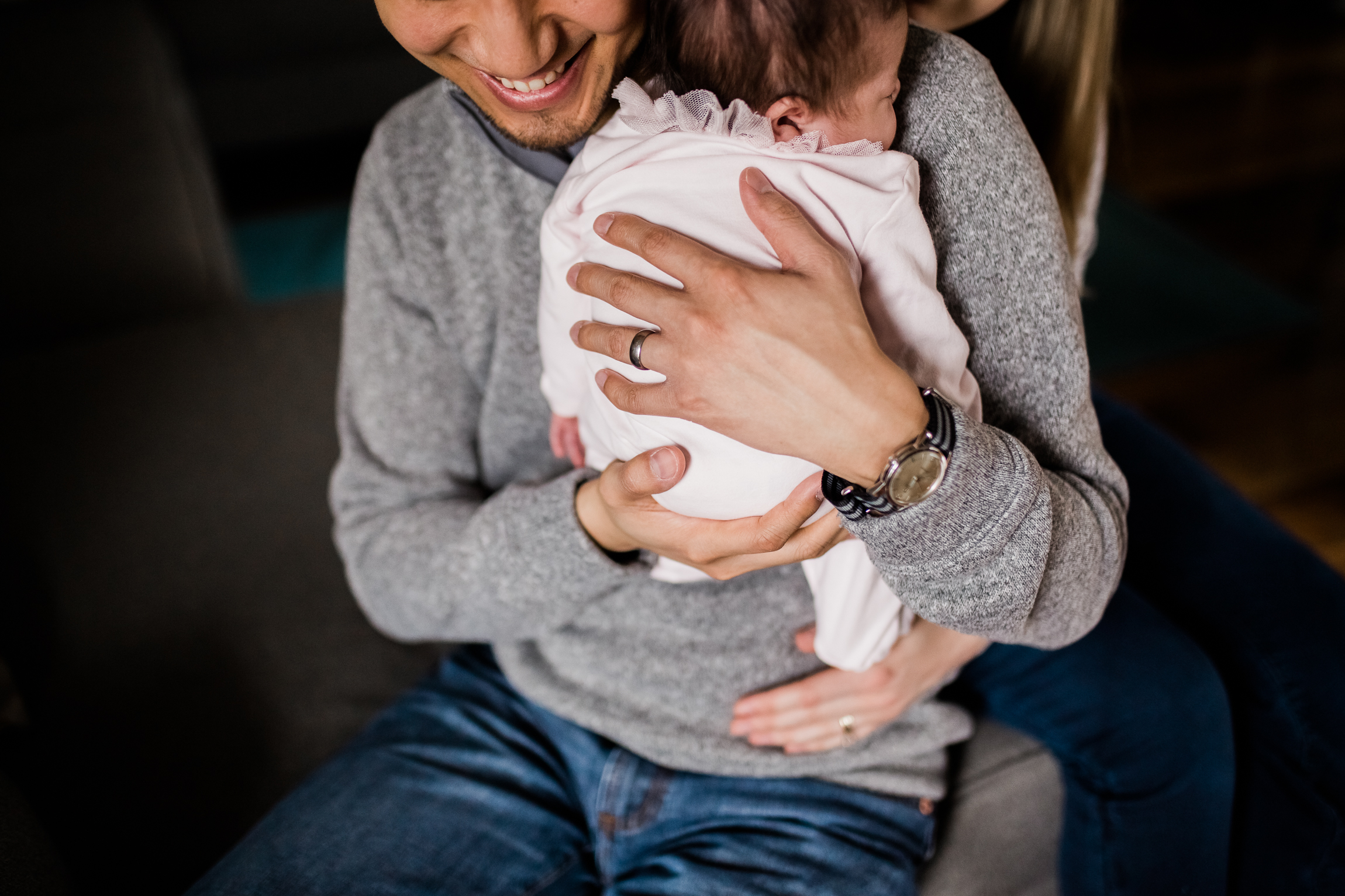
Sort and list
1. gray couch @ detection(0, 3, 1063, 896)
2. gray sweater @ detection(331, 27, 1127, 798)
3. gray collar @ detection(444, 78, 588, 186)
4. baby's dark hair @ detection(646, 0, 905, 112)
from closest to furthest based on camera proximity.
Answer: baby's dark hair @ detection(646, 0, 905, 112) < gray sweater @ detection(331, 27, 1127, 798) < gray collar @ detection(444, 78, 588, 186) < gray couch @ detection(0, 3, 1063, 896)

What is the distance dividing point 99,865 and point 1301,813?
122 cm

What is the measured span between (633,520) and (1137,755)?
22.2 inches

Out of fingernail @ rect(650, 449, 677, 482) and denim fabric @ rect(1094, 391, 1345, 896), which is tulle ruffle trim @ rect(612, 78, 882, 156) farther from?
denim fabric @ rect(1094, 391, 1345, 896)

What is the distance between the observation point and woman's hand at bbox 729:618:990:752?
2.97 feet

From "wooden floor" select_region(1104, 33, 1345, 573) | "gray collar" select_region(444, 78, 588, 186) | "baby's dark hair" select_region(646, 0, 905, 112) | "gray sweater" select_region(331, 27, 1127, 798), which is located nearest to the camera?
"baby's dark hair" select_region(646, 0, 905, 112)

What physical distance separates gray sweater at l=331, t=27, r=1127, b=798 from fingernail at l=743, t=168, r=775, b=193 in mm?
160

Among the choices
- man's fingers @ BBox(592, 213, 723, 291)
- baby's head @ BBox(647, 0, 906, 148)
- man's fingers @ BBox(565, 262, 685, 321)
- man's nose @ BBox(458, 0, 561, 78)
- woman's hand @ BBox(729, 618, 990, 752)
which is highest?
man's nose @ BBox(458, 0, 561, 78)

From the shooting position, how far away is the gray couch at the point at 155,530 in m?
1.02

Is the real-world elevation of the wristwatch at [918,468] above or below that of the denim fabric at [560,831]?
above

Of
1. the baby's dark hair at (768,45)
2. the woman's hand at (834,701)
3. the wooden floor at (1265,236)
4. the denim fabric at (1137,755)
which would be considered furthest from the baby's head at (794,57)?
the wooden floor at (1265,236)

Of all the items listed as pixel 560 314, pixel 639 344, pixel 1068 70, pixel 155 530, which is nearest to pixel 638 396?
pixel 639 344

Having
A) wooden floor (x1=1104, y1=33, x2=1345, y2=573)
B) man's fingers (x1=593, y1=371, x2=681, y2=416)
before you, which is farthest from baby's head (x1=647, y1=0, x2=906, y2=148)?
wooden floor (x1=1104, y1=33, x2=1345, y2=573)

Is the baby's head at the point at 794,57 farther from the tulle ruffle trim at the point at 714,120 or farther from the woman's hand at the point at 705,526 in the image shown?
the woman's hand at the point at 705,526

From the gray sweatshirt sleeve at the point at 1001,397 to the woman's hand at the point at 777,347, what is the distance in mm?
61
